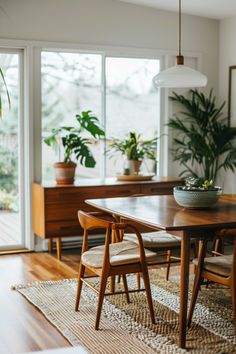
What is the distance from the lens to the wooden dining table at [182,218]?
3342mm

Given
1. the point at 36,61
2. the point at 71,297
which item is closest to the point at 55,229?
the point at 71,297

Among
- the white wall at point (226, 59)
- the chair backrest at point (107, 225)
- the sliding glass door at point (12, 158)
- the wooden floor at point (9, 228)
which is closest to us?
the chair backrest at point (107, 225)

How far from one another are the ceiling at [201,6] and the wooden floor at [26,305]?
2.69 m

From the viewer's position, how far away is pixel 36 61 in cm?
580

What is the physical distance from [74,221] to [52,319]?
1851 millimetres

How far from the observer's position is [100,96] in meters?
6.25

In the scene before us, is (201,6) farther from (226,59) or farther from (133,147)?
(133,147)

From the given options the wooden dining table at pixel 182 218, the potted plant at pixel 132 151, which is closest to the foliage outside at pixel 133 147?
the potted plant at pixel 132 151

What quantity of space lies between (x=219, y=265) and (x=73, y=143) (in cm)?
251

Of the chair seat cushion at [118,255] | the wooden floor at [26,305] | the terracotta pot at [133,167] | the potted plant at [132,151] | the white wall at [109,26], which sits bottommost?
the wooden floor at [26,305]

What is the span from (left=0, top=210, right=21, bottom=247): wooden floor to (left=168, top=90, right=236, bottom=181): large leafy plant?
1881 mm

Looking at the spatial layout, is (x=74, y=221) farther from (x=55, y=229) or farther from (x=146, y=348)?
(x=146, y=348)

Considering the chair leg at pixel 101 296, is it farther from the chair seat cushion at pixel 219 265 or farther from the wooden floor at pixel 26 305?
the chair seat cushion at pixel 219 265

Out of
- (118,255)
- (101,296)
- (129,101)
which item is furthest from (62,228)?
(101,296)
